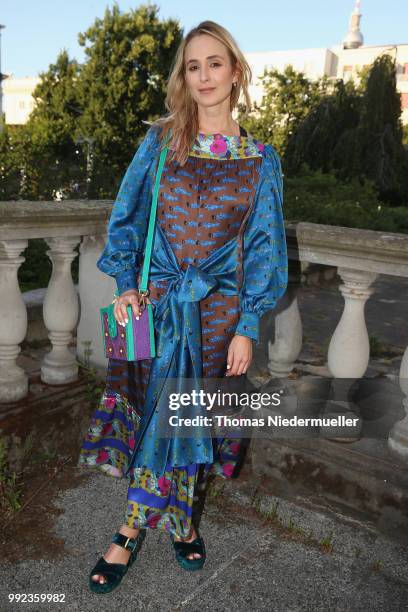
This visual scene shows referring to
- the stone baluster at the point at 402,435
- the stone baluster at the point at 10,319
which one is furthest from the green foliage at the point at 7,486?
the stone baluster at the point at 402,435

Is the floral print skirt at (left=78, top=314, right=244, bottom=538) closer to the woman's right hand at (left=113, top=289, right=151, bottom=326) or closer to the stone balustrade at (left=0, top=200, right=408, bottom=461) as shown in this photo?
the woman's right hand at (left=113, top=289, right=151, bottom=326)

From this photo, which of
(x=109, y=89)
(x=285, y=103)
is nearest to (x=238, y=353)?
(x=109, y=89)

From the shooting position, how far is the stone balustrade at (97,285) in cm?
248

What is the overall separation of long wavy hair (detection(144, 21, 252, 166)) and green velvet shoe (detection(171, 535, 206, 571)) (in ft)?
5.07

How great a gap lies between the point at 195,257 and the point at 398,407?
5.71ft

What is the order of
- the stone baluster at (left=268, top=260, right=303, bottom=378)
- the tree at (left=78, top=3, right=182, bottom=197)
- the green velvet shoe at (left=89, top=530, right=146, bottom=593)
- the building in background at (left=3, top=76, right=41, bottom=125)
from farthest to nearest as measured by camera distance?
the building in background at (left=3, top=76, right=41, bottom=125)
the tree at (left=78, top=3, right=182, bottom=197)
the stone baluster at (left=268, top=260, right=303, bottom=378)
the green velvet shoe at (left=89, top=530, right=146, bottom=593)

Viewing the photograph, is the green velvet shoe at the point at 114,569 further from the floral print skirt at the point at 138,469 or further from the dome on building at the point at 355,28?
the dome on building at the point at 355,28

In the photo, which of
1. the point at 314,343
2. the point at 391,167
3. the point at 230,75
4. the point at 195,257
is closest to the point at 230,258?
the point at 195,257

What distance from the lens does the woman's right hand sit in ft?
7.18

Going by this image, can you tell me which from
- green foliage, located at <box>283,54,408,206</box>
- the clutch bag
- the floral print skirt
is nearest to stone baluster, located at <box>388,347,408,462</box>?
the floral print skirt

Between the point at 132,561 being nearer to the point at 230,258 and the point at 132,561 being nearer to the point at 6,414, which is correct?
the point at 6,414

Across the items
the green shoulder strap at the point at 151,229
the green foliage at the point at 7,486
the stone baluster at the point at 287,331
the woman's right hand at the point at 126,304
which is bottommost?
the green foliage at the point at 7,486

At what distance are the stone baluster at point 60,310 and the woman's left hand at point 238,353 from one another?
1.10 metres

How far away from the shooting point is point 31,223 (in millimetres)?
2658
